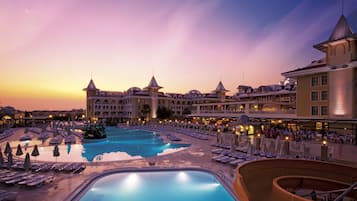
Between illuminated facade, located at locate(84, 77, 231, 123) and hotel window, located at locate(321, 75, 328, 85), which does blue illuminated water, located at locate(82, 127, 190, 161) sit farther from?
illuminated facade, located at locate(84, 77, 231, 123)

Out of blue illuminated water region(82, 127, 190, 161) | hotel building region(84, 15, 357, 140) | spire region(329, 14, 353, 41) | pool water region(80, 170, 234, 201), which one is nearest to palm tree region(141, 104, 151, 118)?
hotel building region(84, 15, 357, 140)

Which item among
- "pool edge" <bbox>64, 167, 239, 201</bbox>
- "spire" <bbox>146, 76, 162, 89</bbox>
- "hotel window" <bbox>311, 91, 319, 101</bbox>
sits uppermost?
"spire" <bbox>146, 76, 162, 89</bbox>

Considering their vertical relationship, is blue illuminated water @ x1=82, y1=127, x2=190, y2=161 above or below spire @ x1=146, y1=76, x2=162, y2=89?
below

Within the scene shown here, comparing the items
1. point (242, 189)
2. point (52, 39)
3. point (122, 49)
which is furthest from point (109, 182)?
point (122, 49)

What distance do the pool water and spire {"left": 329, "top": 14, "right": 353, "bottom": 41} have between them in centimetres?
1426

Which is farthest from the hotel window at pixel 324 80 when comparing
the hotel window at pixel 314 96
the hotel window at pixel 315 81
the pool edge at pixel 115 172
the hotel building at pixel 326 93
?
the pool edge at pixel 115 172

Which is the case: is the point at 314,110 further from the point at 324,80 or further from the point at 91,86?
the point at 91,86

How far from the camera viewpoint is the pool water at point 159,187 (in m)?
8.65

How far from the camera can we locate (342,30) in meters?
17.3

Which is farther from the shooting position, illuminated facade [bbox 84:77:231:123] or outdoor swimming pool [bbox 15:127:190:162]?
illuminated facade [bbox 84:77:231:123]

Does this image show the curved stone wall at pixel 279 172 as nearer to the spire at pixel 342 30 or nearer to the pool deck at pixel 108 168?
the pool deck at pixel 108 168

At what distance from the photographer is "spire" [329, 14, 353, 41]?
17097mm

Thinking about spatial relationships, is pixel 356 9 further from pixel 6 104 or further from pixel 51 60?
pixel 6 104

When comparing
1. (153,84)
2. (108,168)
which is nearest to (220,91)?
(153,84)
